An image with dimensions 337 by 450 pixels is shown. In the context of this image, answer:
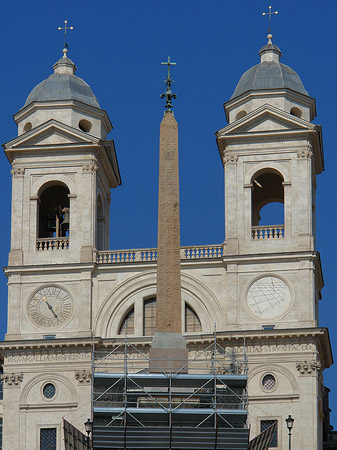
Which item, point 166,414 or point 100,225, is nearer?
point 166,414

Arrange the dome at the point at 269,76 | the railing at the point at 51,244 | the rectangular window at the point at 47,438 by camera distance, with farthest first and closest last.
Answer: the dome at the point at 269,76 → the railing at the point at 51,244 → the rectangular window at the point at 47,438

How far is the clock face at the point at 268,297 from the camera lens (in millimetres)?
79438

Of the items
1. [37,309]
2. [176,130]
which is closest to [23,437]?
[37,309]

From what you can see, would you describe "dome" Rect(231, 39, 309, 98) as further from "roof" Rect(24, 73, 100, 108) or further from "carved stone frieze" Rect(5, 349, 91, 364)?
"carved stone frieze" Rect(5, 349, 91, 364)

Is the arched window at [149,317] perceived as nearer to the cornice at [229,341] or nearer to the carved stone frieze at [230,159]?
the cornice at [229,341]

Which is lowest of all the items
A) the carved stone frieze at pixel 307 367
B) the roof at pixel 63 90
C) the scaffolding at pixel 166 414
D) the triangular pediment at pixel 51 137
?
the scaffolding at pixel 166 414

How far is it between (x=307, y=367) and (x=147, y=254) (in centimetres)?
971

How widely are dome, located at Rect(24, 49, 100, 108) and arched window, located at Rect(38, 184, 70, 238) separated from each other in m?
4.40

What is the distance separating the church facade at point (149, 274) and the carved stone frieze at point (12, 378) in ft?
0.31

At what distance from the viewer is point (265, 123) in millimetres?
82312

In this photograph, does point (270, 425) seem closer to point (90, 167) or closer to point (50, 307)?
point (50, 307)

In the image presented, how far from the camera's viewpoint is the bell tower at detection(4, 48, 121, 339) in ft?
266

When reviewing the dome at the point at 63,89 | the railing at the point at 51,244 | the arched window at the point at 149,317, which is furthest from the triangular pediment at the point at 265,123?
the railing at the point at 51,244

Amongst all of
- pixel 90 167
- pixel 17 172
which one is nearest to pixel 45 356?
pixel 17 172
